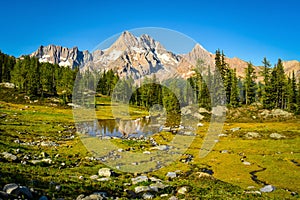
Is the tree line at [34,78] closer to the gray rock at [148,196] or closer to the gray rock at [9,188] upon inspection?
the gray rock at [148,196]

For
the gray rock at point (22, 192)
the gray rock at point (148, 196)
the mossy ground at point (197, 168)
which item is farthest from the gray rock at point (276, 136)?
the gray rock at point (22, 192)

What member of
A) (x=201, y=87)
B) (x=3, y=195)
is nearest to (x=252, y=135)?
(x=201, y=87)

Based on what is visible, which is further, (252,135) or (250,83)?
(250,83)

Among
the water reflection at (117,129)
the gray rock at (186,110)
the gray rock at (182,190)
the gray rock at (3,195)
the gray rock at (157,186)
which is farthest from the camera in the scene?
the gray rock at (186,110)

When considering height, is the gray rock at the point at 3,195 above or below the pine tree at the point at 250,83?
below

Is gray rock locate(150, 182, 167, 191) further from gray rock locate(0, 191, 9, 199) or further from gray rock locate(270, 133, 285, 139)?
gray rock locate(270, 133, 285, 139)

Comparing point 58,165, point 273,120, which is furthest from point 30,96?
point 58,165

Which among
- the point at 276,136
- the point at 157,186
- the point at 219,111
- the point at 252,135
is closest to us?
the point at 157,186

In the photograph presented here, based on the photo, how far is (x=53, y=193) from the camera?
596 inches

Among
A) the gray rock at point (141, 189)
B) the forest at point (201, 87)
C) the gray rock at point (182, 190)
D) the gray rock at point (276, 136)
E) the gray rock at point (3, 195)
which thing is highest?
the forest at point (201, 87)

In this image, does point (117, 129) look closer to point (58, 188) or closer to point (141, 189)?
point (141, 189)

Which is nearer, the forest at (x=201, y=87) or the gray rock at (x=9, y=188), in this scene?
the gray rock at (x=9, y=188)

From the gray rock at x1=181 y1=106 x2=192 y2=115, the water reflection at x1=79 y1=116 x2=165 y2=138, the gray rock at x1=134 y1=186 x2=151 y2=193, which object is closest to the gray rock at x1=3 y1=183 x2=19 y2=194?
the gray rock at x1=134 y1=186 x2=151 y2=193

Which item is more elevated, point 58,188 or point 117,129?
point 58,188
